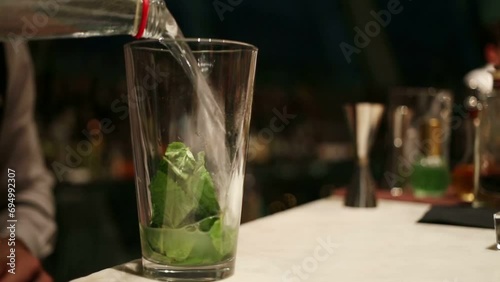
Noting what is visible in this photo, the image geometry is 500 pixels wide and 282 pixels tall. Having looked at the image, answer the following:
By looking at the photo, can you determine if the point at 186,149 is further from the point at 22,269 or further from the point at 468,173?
the point at 468,173

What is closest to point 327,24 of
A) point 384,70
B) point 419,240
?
point 384,70

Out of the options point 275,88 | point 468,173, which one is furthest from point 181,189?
point 275,88

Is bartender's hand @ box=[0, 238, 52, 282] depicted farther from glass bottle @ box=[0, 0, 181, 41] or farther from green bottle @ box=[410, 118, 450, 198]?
green bottle @ box=[410, 118, 450, 198]

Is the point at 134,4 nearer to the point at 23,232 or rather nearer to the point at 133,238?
the point at 23,232

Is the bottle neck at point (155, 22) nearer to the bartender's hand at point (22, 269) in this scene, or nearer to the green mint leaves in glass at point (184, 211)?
the green mint leaves in glass at point (184, 211)

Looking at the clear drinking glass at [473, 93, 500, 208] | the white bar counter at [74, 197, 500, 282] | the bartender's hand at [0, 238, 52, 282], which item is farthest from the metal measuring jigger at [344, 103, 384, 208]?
the bartender's hand at [0, 238, 52, 282]
